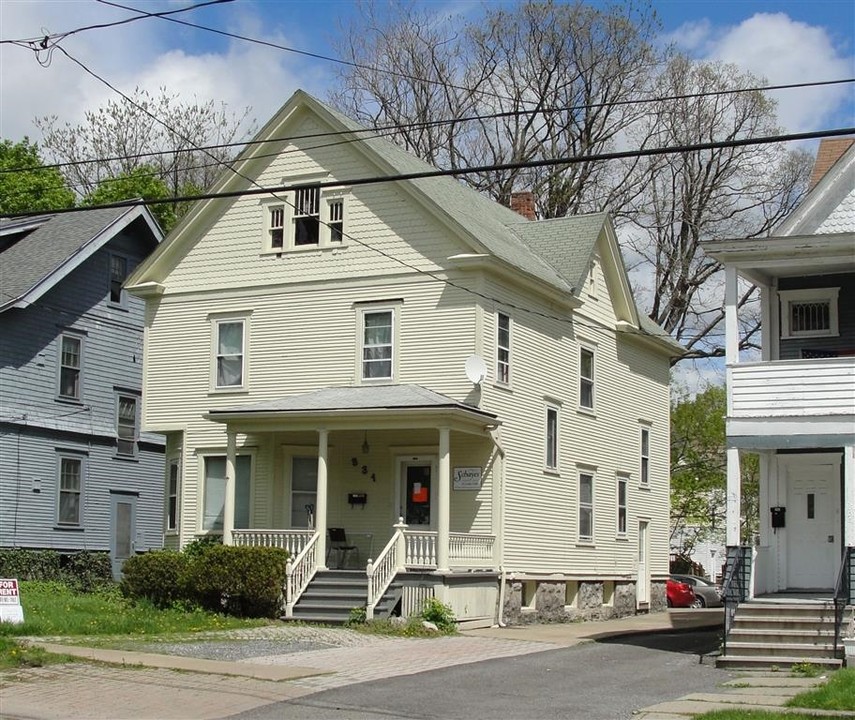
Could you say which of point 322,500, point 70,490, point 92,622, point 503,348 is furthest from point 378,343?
point 70,490

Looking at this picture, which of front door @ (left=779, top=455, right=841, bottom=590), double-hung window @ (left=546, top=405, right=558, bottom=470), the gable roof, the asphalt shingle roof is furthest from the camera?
the asphalt shingle roof

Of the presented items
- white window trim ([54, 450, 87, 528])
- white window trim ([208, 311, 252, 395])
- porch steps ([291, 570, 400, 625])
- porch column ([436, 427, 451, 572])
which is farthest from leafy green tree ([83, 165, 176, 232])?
porch column ([436, 427, 451, 572])

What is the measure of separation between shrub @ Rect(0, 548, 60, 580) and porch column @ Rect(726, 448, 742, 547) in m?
18.3

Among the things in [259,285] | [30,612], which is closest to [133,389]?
[259,285]

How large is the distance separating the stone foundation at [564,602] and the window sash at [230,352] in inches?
291

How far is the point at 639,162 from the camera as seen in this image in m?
44.0

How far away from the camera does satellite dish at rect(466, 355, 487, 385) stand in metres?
25.2

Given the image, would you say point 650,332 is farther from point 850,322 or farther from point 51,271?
point 51,271

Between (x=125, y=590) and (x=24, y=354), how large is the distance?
10430 millimetres

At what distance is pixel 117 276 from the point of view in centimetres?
3691

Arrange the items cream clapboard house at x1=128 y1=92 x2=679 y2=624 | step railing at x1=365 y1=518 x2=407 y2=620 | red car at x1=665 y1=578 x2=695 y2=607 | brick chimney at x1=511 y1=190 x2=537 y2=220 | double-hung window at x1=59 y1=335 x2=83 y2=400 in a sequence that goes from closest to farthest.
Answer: step railing at x1=365 y1=518 x2=407 y2=620 < cream clapboard house at x1=128 y1=92 x2=679 y2=624 < double-hung window at x1=59 y1=335 x2=83 y2=400 < brick chimney at x1=511 y1=190 x2=537 y2=220 < red car at x1=665 y1=578 x2=695 y2=607

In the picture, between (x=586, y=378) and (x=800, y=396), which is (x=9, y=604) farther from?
(x=586, y=378)

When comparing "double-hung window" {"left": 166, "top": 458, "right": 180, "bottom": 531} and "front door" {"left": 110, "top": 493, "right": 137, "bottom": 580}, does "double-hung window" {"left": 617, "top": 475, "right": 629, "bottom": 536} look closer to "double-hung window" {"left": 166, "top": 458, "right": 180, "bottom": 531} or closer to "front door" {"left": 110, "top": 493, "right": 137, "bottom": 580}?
"double-hung window" {"left": 166, "top": 458, "right": 180, "bottom": 531}

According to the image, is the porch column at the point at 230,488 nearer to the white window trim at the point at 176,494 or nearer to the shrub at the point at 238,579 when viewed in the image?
the shrub at the point at 238,579
